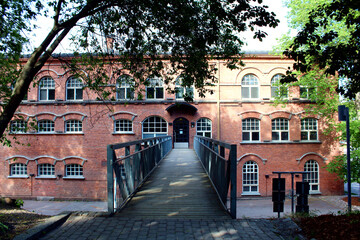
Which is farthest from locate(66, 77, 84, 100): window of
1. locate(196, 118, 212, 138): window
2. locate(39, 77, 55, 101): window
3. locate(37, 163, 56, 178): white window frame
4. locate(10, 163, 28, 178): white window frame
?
locate(196, 118, 212, 138): window

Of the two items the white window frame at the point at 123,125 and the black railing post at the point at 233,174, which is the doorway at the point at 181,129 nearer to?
the white window frame at the point at 123,125

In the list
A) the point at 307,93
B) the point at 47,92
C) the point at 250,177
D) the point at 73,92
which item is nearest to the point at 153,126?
the point at 73,92

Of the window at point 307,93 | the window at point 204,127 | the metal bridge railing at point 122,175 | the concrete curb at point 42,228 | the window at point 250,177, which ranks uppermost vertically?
the window at point 307,93

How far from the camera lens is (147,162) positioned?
27.7 feet

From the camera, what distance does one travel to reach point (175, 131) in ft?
72.8

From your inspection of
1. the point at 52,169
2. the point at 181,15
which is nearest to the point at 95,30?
the point at 181,15

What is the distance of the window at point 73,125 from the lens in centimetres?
2189

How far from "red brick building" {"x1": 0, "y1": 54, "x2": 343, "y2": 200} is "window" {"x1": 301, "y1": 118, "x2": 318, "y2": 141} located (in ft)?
0.25

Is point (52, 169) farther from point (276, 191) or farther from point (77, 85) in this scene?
point (276, 191)

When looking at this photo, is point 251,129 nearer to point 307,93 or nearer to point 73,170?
point 307,93

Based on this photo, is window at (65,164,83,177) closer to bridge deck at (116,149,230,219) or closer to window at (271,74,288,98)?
bridge deck at (116,149,230,219)

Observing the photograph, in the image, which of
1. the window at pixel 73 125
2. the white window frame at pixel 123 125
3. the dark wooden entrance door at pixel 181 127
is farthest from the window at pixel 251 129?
the window at pixel 73 125

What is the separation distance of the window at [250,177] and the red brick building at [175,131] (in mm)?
82

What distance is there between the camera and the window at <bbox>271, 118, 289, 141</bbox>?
21.6 m
